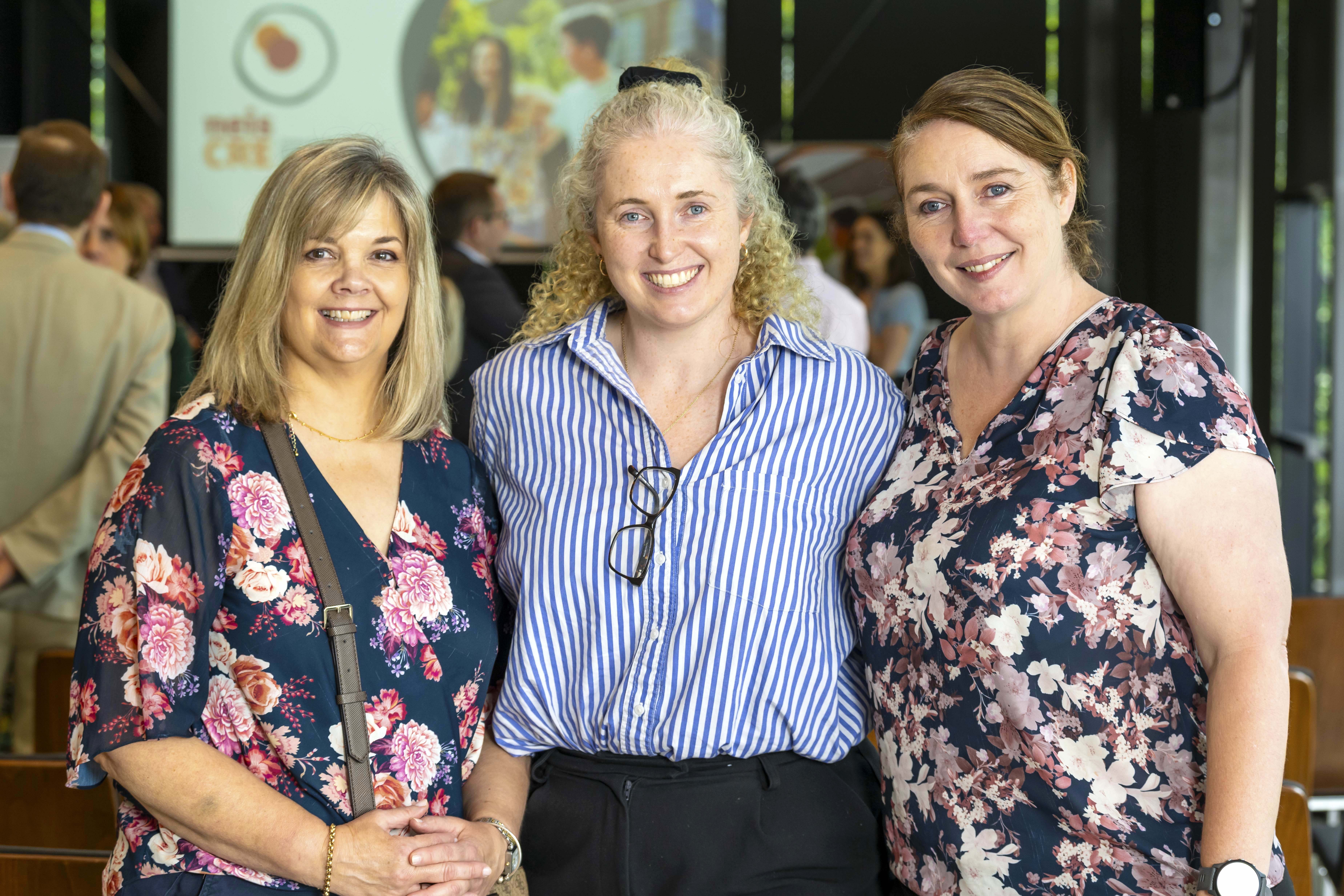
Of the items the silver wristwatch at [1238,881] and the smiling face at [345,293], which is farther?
the smiling face at [345,293]

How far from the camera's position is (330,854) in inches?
64.2

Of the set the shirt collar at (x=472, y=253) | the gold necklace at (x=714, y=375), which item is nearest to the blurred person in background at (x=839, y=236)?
the shirt collar at (x=472, y=253)

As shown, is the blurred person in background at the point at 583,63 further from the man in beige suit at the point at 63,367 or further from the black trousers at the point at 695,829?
the black trousers at the point at 695,829

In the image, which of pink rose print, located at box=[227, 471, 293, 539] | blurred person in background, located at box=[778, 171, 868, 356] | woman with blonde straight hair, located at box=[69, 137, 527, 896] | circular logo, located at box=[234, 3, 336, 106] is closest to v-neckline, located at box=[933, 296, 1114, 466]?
woman with blonde straight hair, located at box=[69, 137, 527, 896]

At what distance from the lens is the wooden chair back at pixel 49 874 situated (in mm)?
1747

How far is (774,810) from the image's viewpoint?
73.0 inches

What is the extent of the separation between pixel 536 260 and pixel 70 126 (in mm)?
3810

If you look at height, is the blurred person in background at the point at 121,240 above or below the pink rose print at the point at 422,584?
above

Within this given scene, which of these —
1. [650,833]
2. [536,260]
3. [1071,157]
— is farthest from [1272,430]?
[650,833]

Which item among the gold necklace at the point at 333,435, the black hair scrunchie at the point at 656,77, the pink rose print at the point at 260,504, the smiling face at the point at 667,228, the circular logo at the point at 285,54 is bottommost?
the pink rose print at the point at 260,504

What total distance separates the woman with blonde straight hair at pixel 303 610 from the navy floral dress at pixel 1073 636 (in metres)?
0.71

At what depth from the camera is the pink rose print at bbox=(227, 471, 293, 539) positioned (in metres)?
1.66

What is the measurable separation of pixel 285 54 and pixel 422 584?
20.2 ft

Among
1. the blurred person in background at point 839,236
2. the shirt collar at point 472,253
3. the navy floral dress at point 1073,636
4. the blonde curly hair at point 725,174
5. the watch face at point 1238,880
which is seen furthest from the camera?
the blurred person in background at point 839,236
